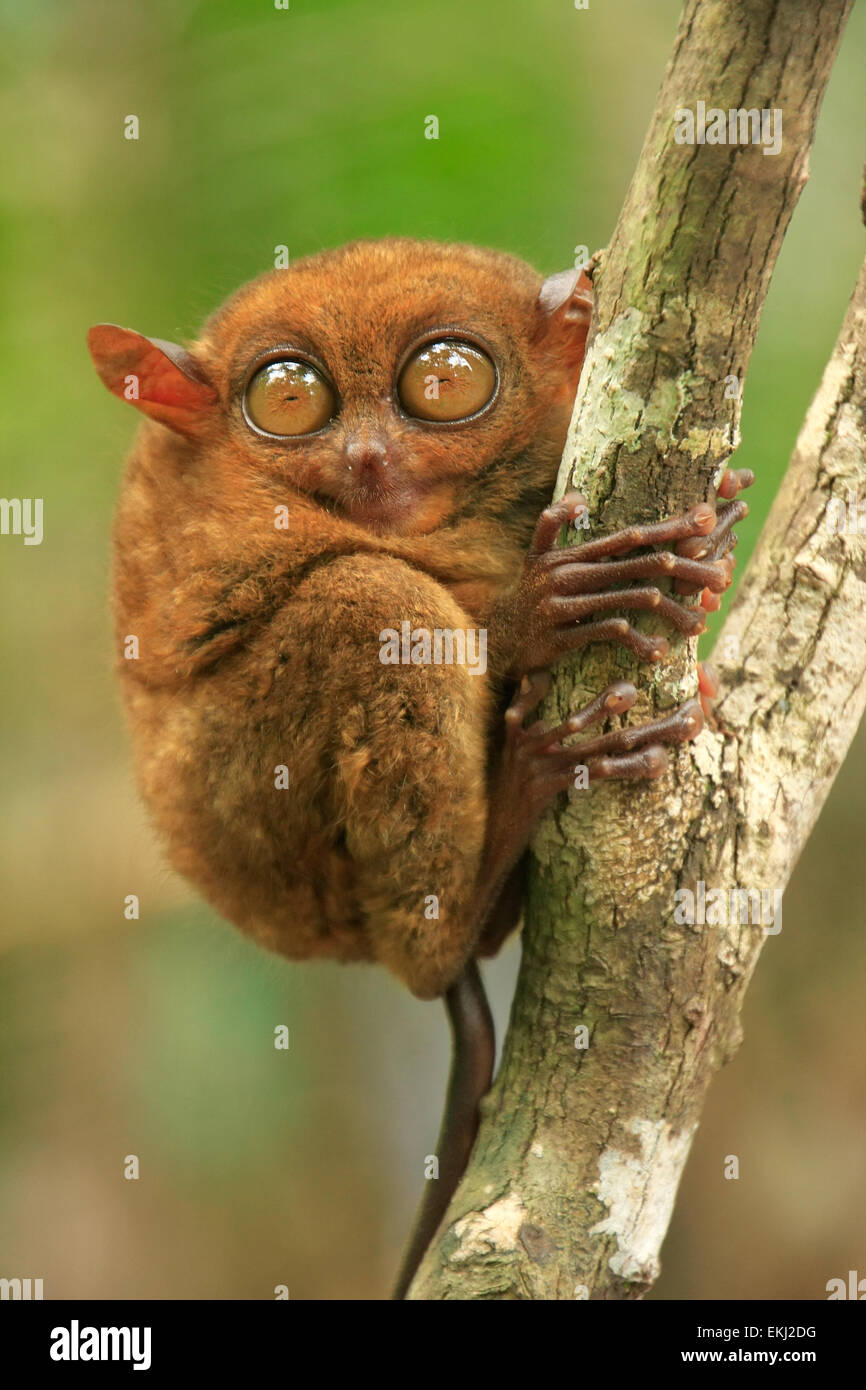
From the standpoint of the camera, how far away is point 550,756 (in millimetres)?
2459

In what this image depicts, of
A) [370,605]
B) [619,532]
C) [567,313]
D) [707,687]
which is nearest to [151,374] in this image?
[370,605]

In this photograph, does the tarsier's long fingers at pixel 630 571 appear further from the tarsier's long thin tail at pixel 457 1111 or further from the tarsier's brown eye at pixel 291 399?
the tarsier's long thin tail at pixel 457 1111

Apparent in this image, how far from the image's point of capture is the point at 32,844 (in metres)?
5.36

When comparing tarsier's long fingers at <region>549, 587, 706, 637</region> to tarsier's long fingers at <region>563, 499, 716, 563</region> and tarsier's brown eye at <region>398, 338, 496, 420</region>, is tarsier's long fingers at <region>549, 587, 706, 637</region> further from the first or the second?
tarsier's brown eye at <region>398, 338, 496, 420</region>

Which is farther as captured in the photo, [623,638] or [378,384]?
[378,384]

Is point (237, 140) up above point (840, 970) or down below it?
above

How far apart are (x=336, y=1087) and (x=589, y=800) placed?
4226 millimetres

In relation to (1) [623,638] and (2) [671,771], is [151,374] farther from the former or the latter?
(2) [671,771]

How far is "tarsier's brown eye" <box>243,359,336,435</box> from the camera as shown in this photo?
9.30ft

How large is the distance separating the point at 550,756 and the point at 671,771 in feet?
0.78

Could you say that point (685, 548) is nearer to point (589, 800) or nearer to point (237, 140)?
Result: point (589, 800)

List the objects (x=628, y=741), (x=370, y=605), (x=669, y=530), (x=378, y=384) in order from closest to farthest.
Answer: (x=669, y=530)
(x=628, y=741)
(x=370, y=605)
(x=378, y=384)

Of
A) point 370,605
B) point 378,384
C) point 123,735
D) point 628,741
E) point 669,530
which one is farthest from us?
point 123,735
